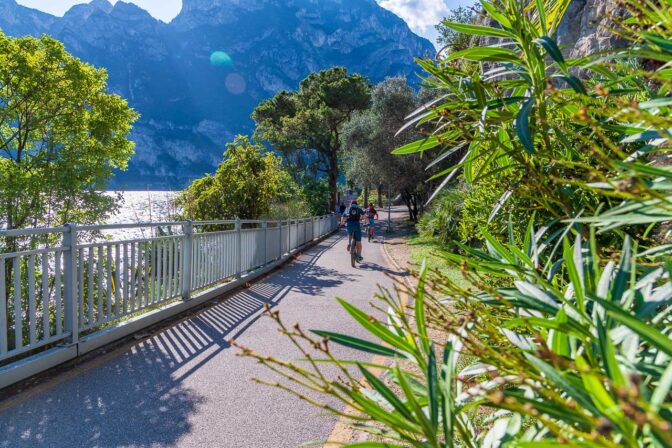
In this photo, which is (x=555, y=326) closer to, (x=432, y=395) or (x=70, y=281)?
(x=432, y=395)

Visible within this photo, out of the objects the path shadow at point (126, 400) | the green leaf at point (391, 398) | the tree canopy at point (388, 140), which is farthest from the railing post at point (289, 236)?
the green leaf at point (391, 398)

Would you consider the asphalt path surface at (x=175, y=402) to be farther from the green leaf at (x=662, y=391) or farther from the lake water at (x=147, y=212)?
the lake water at (x=147, y=212)

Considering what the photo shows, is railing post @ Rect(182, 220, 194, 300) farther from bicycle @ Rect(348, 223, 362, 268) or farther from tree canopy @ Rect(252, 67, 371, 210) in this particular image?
tree canopy @ Rect(252, 67, 371, 210)

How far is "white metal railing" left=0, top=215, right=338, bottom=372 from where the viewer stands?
401cm

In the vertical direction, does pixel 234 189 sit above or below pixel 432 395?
above

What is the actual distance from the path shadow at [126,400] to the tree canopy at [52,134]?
4.40 meters

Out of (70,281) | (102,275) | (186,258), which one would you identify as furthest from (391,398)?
(186,258)

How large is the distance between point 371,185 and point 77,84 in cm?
2141

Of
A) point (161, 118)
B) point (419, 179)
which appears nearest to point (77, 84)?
point (419, 179)

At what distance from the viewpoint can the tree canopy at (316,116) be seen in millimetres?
39656

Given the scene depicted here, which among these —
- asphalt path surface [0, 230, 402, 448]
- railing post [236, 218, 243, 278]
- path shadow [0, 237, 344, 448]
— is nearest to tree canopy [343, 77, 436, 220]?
railing post [236, 218, 243, 278]

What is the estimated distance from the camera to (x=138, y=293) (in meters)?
5.68

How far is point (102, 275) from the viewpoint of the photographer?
492 centimetres

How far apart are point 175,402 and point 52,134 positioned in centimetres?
792
